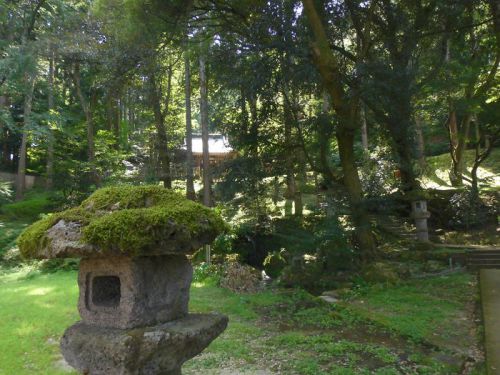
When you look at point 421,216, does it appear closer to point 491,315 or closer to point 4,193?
point 491,315

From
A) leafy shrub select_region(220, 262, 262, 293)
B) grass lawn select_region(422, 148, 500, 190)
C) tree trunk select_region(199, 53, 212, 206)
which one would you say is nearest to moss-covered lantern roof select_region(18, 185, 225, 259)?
leafy shrub select_region(220, 262, 262, 293)

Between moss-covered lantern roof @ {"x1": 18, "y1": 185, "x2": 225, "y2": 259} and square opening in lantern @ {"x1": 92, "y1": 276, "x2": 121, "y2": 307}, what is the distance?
537 mm

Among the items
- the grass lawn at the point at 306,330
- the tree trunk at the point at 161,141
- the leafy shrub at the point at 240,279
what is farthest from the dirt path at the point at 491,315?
the tree trunk at the point at 161,141

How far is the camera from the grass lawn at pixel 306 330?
5.77 metres

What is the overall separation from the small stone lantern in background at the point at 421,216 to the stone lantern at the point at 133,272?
40.9 ft

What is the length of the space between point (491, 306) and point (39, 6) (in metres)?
18.5

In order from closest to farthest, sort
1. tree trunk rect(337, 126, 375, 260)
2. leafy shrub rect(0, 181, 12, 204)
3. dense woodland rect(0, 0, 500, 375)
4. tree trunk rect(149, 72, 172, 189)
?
dense woodland rect(0, 0, 500, 375) < tree trunk rect(337, 126, 375, 260) < leafy shrub rect(0, 181, 12, 204) < tree trunk rect(149, 72, 172, 189)

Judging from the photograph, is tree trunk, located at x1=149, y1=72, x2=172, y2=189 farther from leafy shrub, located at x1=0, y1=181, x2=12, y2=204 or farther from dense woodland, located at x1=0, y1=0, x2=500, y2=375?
leafy shrub, located at x1=0, y1=181, x2=12, y2=204

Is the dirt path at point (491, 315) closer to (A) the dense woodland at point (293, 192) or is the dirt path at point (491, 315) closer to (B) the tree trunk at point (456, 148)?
(A) the dense woodland at point (293, 192)

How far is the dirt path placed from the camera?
5.10 metres

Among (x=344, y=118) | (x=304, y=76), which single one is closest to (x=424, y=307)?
(x=344, y=118)

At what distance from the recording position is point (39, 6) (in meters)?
17.9

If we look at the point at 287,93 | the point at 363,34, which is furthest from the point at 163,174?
A: the point at 363,34

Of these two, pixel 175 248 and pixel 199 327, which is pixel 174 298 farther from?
pixel 175 248
